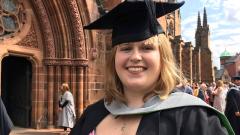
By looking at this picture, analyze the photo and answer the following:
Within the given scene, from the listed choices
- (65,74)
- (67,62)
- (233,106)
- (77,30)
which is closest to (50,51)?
(67,62)

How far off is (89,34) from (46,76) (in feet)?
5.61

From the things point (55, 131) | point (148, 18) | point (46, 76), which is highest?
point (148, 18)

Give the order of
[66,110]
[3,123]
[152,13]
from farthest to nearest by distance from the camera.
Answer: [66,110], [3,123], [152,13]

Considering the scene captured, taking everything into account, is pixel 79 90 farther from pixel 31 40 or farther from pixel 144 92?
pixel 144 92

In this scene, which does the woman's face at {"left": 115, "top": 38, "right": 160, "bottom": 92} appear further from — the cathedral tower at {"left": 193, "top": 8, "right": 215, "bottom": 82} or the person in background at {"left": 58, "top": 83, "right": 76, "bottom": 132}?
the cathedral tower at {"left": 193, "top": 8, "right": 215, "bottom": 82}

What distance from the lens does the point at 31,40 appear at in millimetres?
10867

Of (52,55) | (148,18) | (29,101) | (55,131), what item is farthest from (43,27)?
(148,18)

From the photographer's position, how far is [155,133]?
1749mm

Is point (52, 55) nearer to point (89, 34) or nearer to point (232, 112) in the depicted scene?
point (89, 34)

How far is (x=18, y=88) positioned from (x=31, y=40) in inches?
67.7

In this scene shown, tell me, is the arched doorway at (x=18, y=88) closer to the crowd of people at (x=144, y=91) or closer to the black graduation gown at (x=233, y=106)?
the black graduation gown at (x=233, y=106)

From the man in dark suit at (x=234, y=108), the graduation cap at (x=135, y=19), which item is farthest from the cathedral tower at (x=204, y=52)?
→ the graduation cap at (x=135, y=19)

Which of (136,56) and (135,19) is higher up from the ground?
(135,19)

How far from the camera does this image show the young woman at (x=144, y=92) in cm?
174
